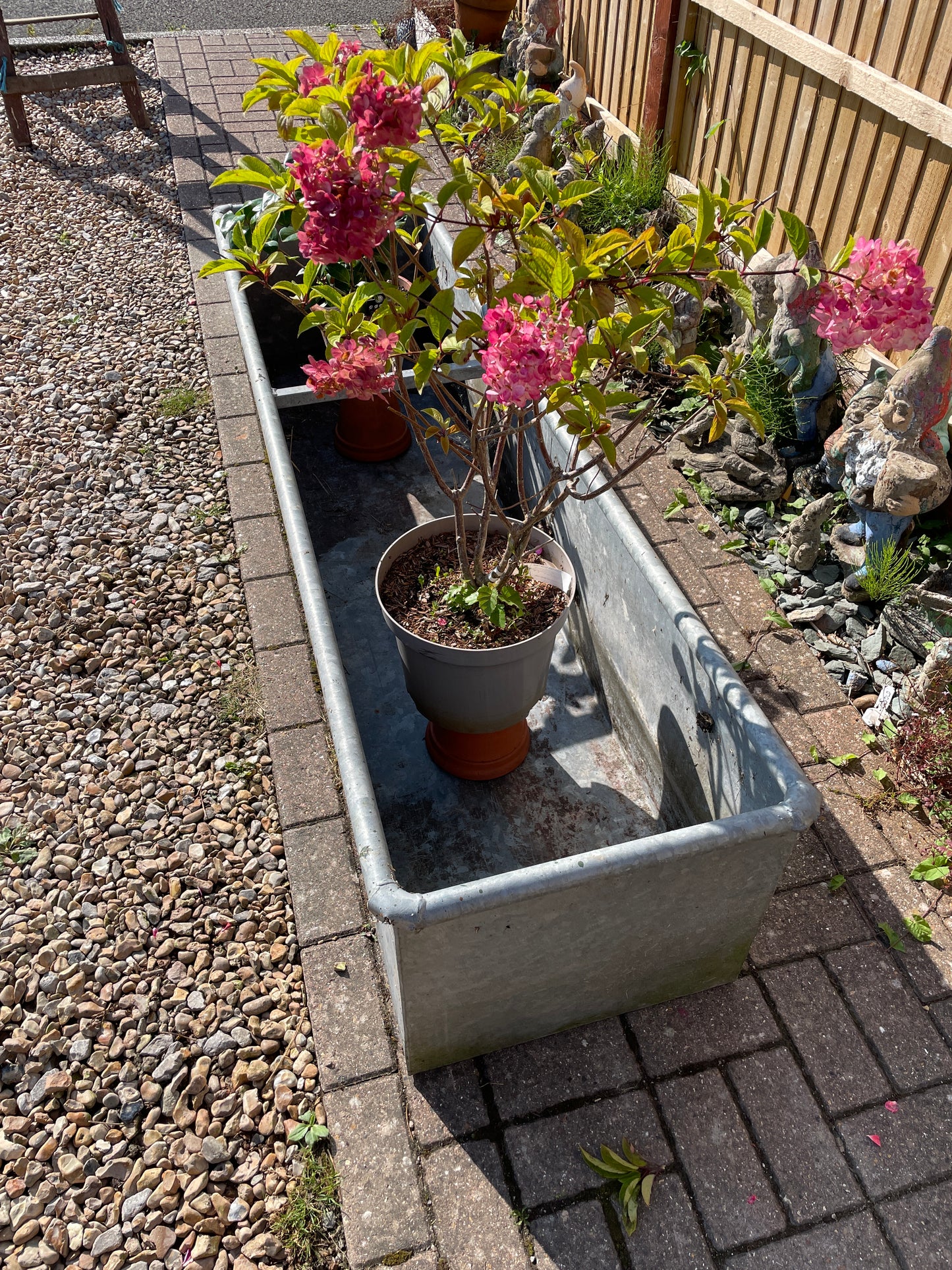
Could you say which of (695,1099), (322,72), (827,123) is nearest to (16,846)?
(695,1099)

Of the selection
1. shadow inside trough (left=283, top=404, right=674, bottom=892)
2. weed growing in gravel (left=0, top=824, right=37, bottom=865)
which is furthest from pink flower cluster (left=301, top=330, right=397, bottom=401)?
weed growing in gravel (left=0, top=824, right=37, bottom=865)

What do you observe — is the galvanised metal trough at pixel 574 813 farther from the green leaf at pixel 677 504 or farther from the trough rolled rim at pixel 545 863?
the green leaf at pixel 677 504

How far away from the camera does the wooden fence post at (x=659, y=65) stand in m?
5.14

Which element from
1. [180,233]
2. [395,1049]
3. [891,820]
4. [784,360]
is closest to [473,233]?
[395,1049]

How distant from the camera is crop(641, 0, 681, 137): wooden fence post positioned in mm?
5137

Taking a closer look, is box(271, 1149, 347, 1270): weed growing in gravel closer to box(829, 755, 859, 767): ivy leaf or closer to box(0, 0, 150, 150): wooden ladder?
box(829, 755, 859, 767): ivy leaf

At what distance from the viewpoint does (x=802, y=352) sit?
3.82 meters

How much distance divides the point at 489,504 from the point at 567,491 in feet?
0.77

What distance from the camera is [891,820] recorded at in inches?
109

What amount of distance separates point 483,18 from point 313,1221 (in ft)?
27.8

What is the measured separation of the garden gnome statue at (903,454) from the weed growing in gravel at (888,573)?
0.04 metres

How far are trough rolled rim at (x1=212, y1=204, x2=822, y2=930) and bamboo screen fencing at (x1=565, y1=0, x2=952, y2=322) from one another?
2.17 meters

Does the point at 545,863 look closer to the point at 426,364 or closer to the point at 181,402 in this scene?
the point at 426,364

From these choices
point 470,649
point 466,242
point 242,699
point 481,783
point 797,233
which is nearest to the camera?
point 797,233
